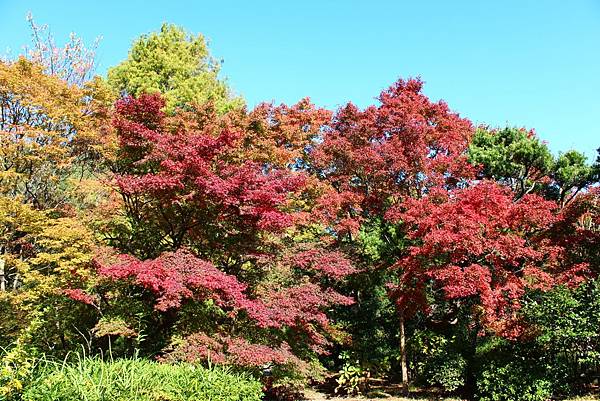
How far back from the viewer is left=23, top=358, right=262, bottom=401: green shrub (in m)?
4.19

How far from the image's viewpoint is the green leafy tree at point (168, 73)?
17453mm

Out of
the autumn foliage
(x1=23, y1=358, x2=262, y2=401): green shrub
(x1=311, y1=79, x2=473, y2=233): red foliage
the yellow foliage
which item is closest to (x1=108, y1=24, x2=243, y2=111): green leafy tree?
the autumn foliage

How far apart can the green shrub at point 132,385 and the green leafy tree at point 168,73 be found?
41.0 feet

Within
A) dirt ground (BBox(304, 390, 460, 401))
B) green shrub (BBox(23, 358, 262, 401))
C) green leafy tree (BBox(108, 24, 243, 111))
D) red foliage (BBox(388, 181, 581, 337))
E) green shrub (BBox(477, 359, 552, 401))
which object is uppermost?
green leafy tree (BBox(108, 24, 243, 111))

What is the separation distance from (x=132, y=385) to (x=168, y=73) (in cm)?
1574

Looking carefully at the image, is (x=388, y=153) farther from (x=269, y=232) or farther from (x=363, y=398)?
(x=363, y=398)

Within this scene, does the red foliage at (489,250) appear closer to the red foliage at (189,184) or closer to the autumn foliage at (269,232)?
the autumn foliage at (269,232)

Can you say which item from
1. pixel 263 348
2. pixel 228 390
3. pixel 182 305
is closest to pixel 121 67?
pixel 182 305

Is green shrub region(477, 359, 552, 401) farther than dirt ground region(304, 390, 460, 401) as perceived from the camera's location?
No

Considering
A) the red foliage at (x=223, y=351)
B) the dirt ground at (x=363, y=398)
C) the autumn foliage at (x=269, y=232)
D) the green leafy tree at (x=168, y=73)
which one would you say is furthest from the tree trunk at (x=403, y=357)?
the green leafy tree at (x=168, y=73)

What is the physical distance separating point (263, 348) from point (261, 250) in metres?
2.36

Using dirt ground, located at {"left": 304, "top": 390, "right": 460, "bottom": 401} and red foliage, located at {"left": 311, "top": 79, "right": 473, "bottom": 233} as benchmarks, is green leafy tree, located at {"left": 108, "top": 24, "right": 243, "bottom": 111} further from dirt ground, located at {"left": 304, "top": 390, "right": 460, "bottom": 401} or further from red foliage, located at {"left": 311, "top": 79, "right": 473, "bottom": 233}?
dirt ground, located at {"left": 304, "top": 390, "right": 460, "bottom": 401}

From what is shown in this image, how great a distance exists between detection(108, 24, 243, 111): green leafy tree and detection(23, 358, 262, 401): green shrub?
12.5m

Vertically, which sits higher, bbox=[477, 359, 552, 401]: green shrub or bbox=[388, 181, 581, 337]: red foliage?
bbox=[388, 181, 581, 337]: red foliage
